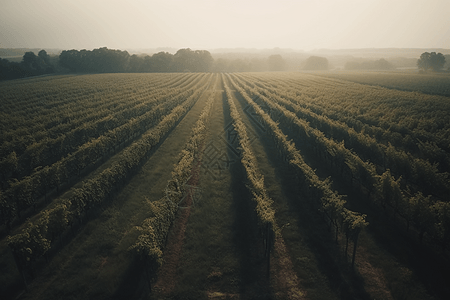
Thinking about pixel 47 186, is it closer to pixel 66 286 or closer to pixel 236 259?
pixel 66 286

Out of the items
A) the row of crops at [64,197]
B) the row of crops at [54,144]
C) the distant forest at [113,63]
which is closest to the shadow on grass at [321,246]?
the row of crops at [64,197]

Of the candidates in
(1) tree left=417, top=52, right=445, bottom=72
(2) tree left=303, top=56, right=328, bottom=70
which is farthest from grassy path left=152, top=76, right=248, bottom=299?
(2) tree left=303, top=56, right=328, bottom=70

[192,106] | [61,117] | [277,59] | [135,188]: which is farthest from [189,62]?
[135,188]

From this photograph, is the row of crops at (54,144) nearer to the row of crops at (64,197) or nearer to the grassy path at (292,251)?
the row of crops at (64,197)

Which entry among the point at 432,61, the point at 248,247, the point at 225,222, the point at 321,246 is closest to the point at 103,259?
the point at 225,222

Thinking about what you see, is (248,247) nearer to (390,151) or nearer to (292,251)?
(292,251)
